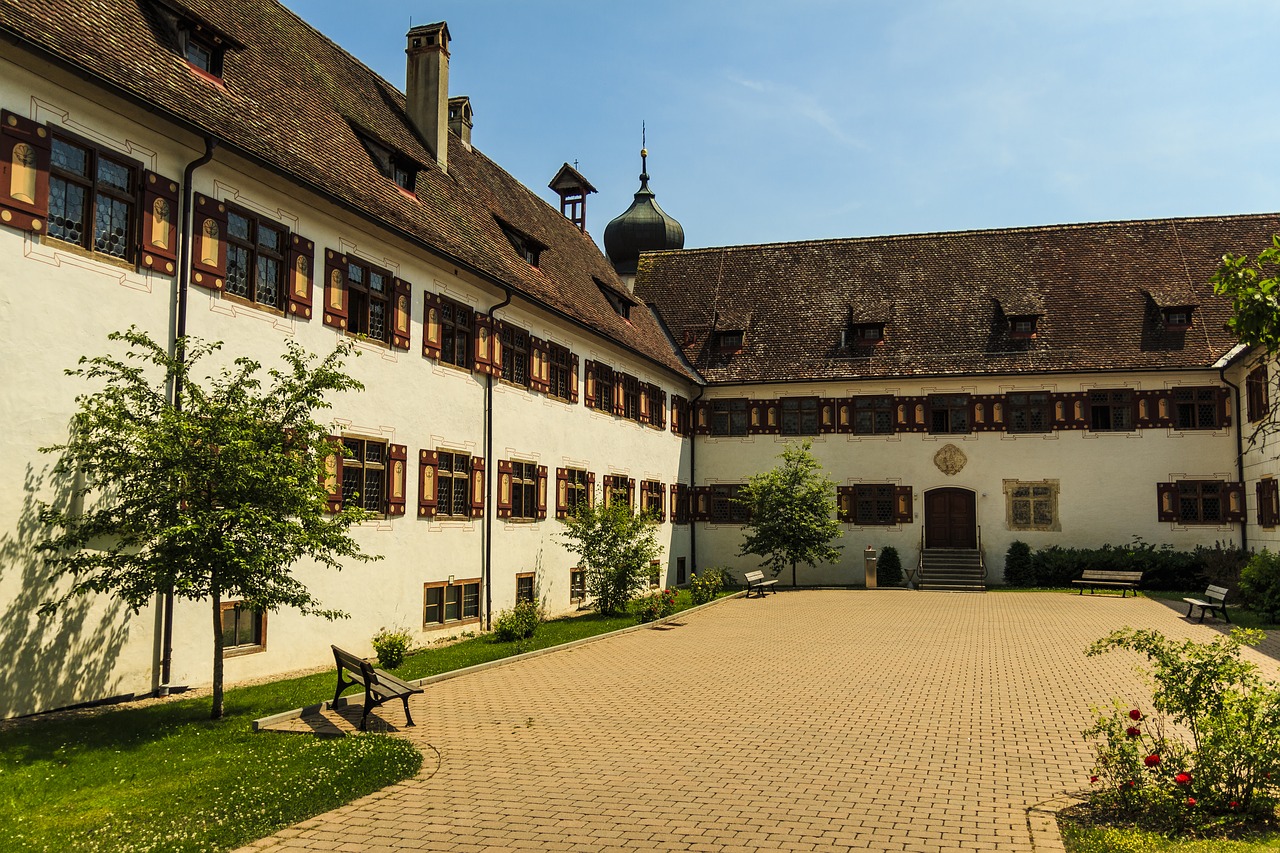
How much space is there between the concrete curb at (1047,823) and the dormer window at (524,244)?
62.1ft

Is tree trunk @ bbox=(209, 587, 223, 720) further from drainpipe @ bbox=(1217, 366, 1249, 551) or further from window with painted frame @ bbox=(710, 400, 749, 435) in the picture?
drainpipe @ bbox=(1217, 366, 1249, 551)

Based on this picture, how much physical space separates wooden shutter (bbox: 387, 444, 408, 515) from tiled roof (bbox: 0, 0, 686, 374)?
3773 millimetres

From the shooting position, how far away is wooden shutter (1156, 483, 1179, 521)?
106ft

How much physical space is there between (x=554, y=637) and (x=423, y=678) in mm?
5438

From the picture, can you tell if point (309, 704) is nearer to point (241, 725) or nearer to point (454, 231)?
point (241, 725)

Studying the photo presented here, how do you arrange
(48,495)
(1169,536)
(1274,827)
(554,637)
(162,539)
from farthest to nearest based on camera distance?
(1169,536) → (554,637) → (48,495) → (162,539) → (1274,827)

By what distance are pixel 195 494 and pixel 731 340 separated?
28037mm

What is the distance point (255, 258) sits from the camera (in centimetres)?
1491

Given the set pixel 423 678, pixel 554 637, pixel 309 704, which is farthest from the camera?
pixel 554 637

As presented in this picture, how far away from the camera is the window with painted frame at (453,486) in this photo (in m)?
19.7

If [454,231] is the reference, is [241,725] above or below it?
below

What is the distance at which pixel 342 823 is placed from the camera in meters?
7.84

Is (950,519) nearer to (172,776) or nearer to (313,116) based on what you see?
(313,116)

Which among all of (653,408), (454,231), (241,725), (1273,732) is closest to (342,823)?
(241,725)
